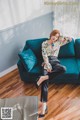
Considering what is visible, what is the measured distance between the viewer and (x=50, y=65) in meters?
2.80

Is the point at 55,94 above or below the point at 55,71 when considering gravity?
below

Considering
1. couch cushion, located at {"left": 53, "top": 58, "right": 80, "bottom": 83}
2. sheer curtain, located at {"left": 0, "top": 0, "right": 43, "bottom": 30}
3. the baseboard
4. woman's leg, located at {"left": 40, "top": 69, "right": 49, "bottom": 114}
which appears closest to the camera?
woman's leg, located at {"left": 40, "top": 69, "right": 49, "bottom": 114}

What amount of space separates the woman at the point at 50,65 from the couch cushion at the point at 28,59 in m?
0.29

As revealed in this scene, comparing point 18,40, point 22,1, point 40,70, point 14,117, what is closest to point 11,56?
point 18,40

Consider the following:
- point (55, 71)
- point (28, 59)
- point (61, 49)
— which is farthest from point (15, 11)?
point (55, 71)

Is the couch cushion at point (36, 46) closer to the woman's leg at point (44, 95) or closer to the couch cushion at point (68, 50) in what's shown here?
the couch cushion at point (68, 50)

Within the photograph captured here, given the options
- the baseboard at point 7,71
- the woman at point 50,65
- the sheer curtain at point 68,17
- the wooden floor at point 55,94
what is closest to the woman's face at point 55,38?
the woman at point 50,65

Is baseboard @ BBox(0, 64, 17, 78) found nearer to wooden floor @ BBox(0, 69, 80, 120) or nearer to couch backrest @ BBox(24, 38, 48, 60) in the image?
wooden floor @ BBox(0, 69, 80, 120)

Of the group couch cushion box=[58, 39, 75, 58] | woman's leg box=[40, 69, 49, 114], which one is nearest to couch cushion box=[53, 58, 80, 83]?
couch cushion box=[58, 39, 75, 58]

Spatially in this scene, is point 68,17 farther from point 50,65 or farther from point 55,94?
point 55,94

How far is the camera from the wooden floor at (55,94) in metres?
2.52

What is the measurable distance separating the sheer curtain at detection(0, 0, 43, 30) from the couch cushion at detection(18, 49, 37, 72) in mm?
749

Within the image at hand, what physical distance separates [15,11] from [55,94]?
1896 mm

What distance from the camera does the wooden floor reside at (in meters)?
2.52
